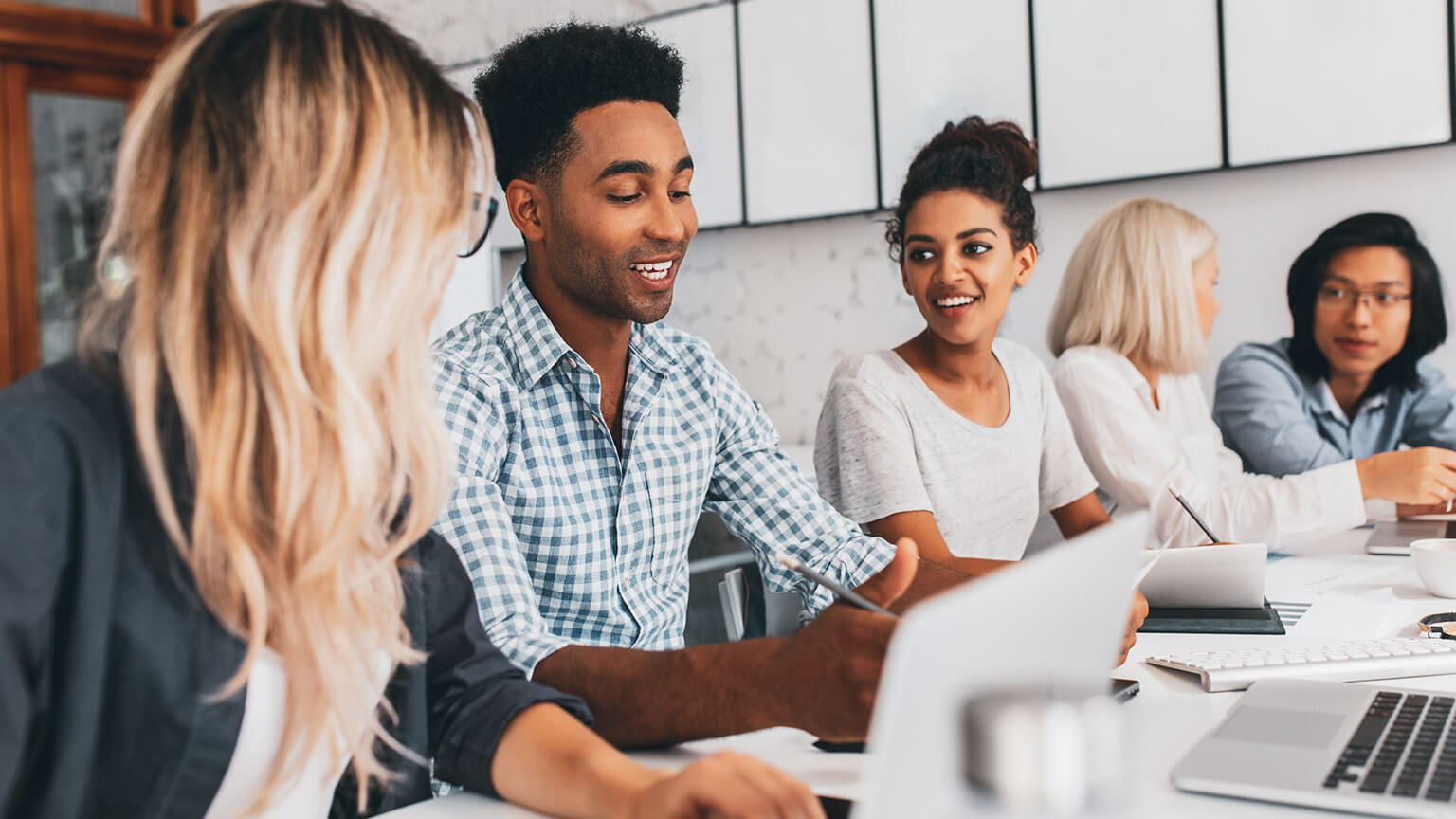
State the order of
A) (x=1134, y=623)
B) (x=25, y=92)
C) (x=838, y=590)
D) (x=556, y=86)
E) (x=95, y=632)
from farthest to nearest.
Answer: (x=25, y=92) < (x=556, y=86) < (x=1134, y=623) < (x=838, y=590) < (x=95, y=632)

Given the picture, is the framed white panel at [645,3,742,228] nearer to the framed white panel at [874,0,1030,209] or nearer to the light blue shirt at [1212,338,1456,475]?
the framed white panel at [874,0,1030,209]

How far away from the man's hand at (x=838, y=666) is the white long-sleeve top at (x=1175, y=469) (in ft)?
4.49

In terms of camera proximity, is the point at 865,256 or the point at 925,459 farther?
the point at 865,256

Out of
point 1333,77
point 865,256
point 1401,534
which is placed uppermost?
point 1333,77

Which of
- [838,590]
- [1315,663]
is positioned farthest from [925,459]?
[838,590]

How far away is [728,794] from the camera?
0.73 m

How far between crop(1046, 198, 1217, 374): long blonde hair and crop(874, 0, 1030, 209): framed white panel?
809 mm

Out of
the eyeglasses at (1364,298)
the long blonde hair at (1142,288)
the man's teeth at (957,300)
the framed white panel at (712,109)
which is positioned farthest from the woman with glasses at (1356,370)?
the framed white panel at (712,109)

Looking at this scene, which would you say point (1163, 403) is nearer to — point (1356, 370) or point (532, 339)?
point (1356, 370)

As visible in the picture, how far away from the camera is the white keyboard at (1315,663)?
1083 millimetres

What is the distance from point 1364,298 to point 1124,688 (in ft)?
6.64

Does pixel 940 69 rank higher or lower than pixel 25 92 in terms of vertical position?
lower

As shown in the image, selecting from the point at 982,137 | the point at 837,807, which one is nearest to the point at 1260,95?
the point at 982,137

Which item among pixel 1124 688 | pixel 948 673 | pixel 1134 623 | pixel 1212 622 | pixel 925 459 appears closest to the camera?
pixel 948 673
